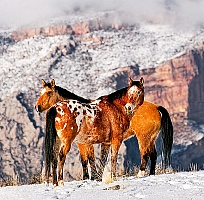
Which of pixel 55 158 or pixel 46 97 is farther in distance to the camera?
pixel 46 97

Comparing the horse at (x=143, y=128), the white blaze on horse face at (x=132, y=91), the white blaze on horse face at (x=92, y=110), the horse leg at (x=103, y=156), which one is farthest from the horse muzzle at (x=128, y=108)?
the horse at (x=143, y=128)

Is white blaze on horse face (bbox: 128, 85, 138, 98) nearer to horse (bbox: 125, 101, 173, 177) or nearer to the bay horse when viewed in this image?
the bay horse

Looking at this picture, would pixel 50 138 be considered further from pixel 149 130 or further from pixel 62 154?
pixel 149 130

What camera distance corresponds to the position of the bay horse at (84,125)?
1184cm

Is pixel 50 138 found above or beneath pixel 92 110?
beneath

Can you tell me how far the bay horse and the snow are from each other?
79 centimetres

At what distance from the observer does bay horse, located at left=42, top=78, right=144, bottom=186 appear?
1184 centimetres

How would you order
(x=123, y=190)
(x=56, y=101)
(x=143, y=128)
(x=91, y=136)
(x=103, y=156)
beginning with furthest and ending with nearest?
(x=143, y=128), (x=56, y=101), (x=103, y=156), (x=91, y=136), (x=123, y=190)

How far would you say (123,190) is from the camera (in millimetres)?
10406

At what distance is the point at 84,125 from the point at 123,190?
226cm

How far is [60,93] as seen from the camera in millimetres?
13969

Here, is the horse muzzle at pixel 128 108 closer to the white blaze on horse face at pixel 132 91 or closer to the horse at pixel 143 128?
the white blaze on horse face at pixel 132 91

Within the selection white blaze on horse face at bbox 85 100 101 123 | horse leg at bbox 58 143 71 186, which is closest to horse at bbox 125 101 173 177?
white blaze on horse face at bbox 85 100 101 123

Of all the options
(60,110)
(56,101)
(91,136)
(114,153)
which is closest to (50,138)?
(60,110)
